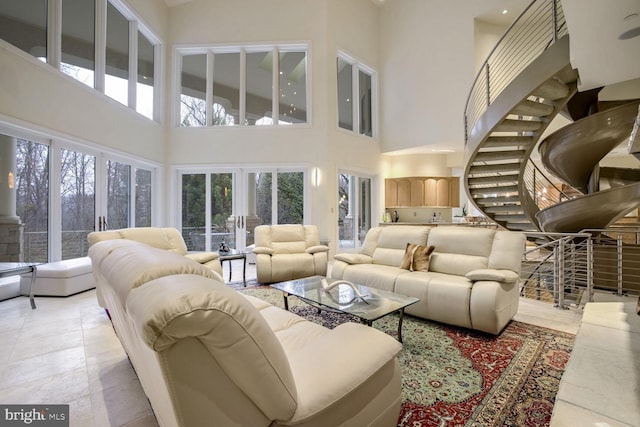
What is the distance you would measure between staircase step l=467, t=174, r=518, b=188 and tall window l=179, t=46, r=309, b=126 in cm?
400

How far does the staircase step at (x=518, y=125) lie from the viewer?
4.42 metres

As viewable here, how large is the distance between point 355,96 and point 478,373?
291 inches

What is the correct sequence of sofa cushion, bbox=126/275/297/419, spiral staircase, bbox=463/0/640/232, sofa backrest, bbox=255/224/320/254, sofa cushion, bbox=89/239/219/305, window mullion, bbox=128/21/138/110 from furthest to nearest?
window mullion, bbox=128/21/138/110 → sofa backrest, bbox=255/224/320/254 → spiral staircase, bbox=463/0/640/232 → sofa cushion, bbox=89/239/219/305 → sofa cushion, bbox=126/275/297/419

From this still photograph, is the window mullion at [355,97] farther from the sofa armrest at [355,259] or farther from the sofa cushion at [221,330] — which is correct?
the sofa cushion at [221,330]

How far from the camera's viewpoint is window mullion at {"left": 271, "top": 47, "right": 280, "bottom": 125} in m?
6.97

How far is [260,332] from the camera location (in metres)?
0.90

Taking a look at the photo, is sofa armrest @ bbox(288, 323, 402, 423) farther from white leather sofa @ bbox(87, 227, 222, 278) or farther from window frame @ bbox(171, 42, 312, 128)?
window frame @ bbox(171, 42, 312, 128)

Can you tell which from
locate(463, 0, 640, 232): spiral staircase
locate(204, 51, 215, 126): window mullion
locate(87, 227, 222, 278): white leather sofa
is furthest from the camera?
locate(204, 51, 215, 126): window mullion

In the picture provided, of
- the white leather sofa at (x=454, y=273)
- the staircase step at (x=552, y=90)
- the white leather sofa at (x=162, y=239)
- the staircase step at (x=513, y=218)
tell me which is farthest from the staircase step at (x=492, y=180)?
the white leather sofa at (x=162, y=239)

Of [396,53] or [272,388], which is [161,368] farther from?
[396,53]

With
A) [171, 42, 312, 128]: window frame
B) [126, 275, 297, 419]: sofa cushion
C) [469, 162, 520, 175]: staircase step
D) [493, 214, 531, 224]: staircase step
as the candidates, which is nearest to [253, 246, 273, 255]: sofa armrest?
[171, 42, 312, 128]: window frame

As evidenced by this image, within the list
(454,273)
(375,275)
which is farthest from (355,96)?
(454,273)

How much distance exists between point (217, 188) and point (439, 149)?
235 inches

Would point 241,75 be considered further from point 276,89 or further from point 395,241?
point 395,241
